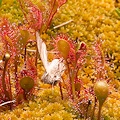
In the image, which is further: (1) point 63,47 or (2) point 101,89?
(1) point 63,47

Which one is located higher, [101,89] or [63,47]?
[63,47]

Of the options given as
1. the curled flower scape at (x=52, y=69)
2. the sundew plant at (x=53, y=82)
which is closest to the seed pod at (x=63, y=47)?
the sundew plant at (x=53, y=82)

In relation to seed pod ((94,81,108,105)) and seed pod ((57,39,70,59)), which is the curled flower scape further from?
seed pod ((94,81,108,105))

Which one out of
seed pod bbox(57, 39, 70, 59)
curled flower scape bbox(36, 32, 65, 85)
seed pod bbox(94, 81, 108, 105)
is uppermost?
seed pod bbox(57, 39, 70, 59)

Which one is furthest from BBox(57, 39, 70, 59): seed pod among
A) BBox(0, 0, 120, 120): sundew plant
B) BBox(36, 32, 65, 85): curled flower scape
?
BBox(36, 32, 65, 85): curled flower scape

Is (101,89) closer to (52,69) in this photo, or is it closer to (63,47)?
(63,47)

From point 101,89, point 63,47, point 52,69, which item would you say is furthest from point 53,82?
point 101,89

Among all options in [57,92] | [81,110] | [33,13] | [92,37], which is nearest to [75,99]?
[81,110]

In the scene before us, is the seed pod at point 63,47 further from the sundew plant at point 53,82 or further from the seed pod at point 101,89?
the seed pod at point 101,89

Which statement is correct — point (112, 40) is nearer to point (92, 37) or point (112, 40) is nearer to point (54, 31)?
point (92, 37)
